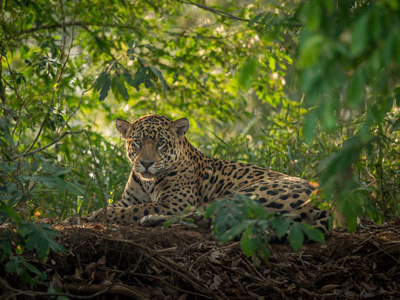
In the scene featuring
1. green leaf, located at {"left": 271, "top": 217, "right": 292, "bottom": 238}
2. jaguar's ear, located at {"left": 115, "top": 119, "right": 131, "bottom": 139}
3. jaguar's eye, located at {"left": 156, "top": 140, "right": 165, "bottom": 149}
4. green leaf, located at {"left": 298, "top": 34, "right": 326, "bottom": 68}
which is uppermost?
jaguar's ear, located at {"left": 115, "top": 119, "right": 131, "bottom": 139}

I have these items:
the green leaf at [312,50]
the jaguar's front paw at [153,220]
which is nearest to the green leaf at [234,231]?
the green leaf at [312,50]

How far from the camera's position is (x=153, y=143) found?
252 inches

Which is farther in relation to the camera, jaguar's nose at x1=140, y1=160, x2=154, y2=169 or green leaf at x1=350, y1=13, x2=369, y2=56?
jaguar's nose at x1=140, y1=160, x2=154, y2=169

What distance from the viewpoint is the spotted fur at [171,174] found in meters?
6.07

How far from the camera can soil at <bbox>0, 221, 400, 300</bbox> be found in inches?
146

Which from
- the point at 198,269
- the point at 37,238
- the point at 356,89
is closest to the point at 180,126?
the point at 198,269

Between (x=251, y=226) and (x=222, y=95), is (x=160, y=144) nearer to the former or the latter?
(x=251, y=226)

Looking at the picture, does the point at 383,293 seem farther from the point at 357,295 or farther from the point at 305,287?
the point at 305,287

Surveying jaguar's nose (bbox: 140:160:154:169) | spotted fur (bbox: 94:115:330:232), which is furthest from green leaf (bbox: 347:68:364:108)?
jaguar's nose (bbox: 140:160:154:169)

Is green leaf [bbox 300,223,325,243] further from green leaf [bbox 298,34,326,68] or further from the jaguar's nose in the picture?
the jaguar's nose

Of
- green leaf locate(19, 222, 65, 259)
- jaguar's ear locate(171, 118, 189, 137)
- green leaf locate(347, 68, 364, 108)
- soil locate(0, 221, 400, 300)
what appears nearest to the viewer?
green leaf locate(347, 68, 364, 108)

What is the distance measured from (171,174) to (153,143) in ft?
1.51

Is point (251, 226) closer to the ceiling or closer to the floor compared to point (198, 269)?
closer to the ceiling

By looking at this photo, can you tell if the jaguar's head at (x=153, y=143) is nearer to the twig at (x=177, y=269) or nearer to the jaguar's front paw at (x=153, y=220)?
the jaguar's front paw at (x=153, y=220)
